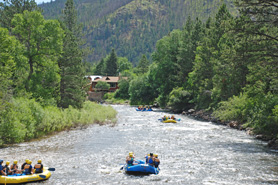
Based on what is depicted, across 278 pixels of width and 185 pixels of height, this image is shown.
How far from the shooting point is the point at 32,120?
25.5 m

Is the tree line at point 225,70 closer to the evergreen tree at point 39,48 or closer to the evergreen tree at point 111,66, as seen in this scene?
the evergreen tree at point 39,48

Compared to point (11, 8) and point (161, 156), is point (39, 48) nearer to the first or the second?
point (11, 8)

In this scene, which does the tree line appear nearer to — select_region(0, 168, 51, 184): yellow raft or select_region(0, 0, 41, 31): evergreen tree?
select_region(0, 168, 51, 184): yellow raft

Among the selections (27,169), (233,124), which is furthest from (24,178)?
(233,124)

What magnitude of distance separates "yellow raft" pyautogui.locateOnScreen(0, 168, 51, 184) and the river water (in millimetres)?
369

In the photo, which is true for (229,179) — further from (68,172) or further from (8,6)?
(8,6)

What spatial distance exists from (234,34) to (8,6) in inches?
1089

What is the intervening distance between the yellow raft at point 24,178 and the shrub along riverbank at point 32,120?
25.0 feet

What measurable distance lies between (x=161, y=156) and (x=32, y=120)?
12655 millimetres

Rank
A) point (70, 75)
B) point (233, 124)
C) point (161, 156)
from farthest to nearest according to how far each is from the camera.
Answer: point (70, 75) < point (233, 124) < point (161, 156)

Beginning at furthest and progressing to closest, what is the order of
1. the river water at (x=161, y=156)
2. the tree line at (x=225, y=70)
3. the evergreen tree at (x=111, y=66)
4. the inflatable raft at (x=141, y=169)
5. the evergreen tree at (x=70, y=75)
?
the evergreen tree at (x=111, y=66) → the evergreen tree at (x=70, y=75) → the tree line at (x=225, y=70) → the inflatable raft at (x=141, y=169) → the river water at (x=161, y=156)

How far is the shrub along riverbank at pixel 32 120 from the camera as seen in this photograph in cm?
2180

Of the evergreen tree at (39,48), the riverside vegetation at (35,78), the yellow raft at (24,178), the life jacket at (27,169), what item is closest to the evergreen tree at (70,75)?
the riverside vegetation at (35,78)

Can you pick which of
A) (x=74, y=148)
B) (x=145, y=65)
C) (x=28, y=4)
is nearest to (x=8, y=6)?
(x=28, y=4)
